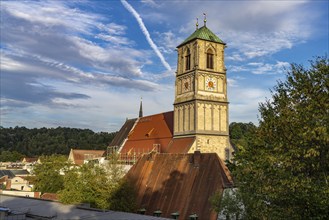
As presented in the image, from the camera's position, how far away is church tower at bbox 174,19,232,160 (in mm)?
45656

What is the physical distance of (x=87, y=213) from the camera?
59.0 ft

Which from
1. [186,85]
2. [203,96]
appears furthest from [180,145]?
[186,85]

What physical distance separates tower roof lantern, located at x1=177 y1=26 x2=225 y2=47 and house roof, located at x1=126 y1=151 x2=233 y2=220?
1842 cm

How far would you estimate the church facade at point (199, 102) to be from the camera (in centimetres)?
4556

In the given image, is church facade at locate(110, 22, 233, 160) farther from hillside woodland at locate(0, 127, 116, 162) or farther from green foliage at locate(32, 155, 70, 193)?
hillside woodland at locate(0, 127, 116, 162)

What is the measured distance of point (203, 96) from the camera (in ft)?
152

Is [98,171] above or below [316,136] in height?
below

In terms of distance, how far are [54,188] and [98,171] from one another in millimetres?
21685

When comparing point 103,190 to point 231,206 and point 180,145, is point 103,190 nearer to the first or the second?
point 231,206

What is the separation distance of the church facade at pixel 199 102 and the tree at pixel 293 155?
83.0 feet

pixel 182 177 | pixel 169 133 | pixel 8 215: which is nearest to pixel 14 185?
pixel 169 133

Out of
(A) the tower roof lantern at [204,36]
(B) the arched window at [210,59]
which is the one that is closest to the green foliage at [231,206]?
(B) the arched window at [210,59]

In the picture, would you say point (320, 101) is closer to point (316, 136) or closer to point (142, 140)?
point (316, 136)

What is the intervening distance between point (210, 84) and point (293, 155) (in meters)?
30.7
